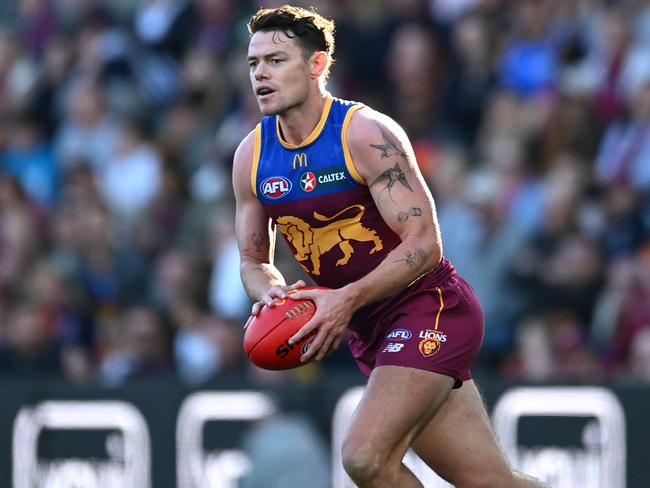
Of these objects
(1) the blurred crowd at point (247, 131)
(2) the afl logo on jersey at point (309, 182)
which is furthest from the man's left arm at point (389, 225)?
(1) the blurred crowd at point (247, 131)

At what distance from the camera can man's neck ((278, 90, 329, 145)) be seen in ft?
21.2

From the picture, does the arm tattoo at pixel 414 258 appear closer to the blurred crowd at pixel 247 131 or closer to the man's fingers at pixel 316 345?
the man's fingers at pixel 316 345

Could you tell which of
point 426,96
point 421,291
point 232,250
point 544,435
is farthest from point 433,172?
point 421,291

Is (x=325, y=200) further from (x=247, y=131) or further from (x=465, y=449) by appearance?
(x=247, y=131)

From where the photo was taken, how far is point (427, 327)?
6402mm

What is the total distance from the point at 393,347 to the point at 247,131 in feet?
18.5

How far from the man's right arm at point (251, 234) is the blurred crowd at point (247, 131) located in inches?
125

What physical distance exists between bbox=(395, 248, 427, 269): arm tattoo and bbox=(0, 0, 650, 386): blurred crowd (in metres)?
3.40

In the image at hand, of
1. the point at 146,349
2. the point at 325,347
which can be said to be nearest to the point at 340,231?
the point at 325,347

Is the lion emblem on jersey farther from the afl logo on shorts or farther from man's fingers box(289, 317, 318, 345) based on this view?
man's fingers box(289, 317, 318, 345)

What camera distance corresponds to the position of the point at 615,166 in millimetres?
9984

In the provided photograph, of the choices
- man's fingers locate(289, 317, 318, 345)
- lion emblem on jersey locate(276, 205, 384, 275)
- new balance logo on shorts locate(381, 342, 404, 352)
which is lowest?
new balance logo on shorts locate(381, 342, 404, 352)

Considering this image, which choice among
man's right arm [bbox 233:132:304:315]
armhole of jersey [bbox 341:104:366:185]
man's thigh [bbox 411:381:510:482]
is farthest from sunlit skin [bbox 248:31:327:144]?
man's thigh [bbox 411:381:510:482]

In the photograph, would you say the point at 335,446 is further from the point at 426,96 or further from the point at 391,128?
the point at 391,128
